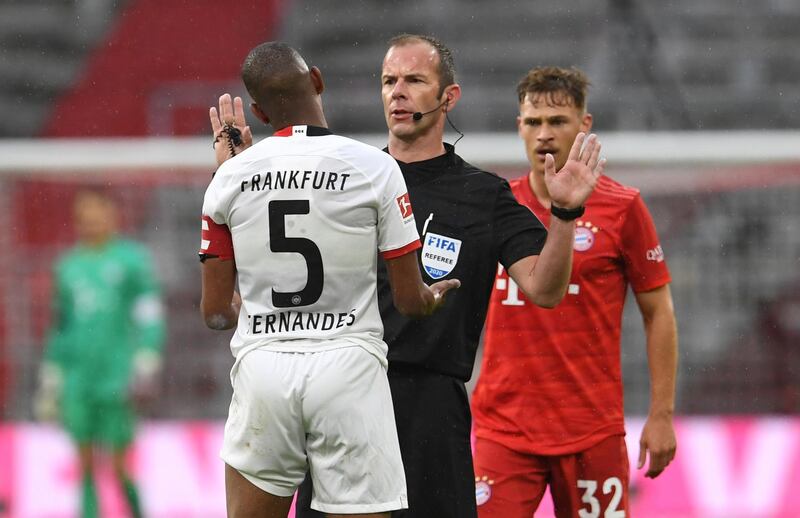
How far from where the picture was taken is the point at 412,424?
11.7ft

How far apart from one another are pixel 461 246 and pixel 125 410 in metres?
4.86

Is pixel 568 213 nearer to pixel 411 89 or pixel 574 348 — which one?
pixel 411 89

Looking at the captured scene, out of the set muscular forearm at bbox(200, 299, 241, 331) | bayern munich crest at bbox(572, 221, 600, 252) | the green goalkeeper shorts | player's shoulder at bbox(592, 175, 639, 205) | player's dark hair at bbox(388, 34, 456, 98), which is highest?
player's dark hair at bbox(388, 34, 456, 98)

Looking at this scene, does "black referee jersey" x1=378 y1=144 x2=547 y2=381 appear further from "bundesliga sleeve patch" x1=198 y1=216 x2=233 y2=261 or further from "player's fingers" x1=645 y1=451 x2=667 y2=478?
"player's fingers" x1=645 y1=451 x2=667 y2=478

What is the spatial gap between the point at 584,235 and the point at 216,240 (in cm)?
159

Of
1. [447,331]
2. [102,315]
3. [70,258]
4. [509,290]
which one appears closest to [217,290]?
[447,331]

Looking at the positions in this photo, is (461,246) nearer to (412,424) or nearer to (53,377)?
(412,424)

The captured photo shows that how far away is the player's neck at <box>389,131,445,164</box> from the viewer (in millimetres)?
3768

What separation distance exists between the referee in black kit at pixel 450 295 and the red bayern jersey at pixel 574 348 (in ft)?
1.75

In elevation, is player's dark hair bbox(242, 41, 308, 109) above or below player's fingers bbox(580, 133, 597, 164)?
above

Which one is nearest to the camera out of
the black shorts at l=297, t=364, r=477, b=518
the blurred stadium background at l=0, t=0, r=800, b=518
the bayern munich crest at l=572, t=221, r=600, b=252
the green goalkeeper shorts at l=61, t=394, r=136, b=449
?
the black shorts at l=297, t=364, r=477, b=518

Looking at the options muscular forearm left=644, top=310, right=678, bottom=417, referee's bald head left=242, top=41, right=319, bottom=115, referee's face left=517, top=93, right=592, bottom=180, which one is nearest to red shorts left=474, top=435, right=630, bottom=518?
muscular forearm left=644, top=310, right=678, bottom=417

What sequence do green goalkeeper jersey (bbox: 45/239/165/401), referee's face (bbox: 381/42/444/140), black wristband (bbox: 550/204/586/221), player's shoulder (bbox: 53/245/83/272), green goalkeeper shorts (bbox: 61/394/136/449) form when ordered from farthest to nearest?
player's shoulder (bbox: 53/245/83/272), green goalkeeper jersey (bbox: 45/239/165/401), green goalkeeper shorts (bbox: 61/394/136/449), referee's face (bbox: 381/42/444/140), black wristband (bbox: 550/204/586/221)

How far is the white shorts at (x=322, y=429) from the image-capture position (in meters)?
2.93
